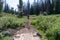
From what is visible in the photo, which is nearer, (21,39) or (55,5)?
(21,39)

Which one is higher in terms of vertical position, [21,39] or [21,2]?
[21,2]

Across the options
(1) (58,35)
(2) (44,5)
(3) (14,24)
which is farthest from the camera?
(2) (44,5)

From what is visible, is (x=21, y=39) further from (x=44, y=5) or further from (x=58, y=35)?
(x=44, y=5)

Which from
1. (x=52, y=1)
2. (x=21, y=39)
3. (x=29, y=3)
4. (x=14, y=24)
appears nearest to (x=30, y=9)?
(x=29, y=3)

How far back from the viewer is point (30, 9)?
50.1 meters

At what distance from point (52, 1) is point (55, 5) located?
295 centimetres

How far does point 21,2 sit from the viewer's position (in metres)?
42.7

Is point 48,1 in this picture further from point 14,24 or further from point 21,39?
point 21,39

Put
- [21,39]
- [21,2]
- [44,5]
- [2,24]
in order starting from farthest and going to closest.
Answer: [44,5] < [21,2] < [2,24] < [21,39]

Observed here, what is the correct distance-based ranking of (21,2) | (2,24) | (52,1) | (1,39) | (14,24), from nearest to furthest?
(1,39), (2,24), (14,24), (21,2), (52,1)

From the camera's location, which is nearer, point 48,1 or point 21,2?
point 21,2

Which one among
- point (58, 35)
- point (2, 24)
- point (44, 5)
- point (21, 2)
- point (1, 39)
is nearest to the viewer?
point (58, 35)

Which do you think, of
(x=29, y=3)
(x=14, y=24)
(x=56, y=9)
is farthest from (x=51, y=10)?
(x=14, y=24)

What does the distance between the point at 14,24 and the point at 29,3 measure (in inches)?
1339
